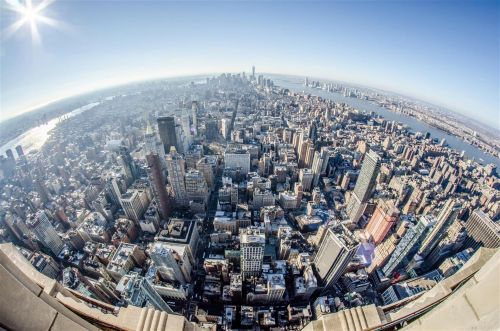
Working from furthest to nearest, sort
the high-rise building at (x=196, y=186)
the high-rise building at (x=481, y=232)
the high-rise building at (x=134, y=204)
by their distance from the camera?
the high-rise building at (x=196, y=186), the high-rise building at (x=134, y=204), the high-rise building at (x=481, y=232)

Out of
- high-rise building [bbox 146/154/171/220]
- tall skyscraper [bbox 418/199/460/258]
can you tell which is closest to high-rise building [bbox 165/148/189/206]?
high-rise building [bbox 146/154/171/220]

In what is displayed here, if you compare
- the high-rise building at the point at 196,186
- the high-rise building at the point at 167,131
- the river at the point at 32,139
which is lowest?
the river at the point at 32,139

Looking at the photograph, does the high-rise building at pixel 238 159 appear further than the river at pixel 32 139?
No

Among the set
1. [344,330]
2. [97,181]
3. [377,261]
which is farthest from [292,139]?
[344,330]

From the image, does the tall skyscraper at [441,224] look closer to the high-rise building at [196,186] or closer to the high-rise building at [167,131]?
the high-rise building at [196,186]

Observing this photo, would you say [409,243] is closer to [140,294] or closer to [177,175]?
[140,294]

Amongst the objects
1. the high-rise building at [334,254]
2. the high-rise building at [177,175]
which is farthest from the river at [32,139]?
the high-rise building at [334,254]

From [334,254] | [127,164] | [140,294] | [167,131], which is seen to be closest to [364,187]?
[334,254]
